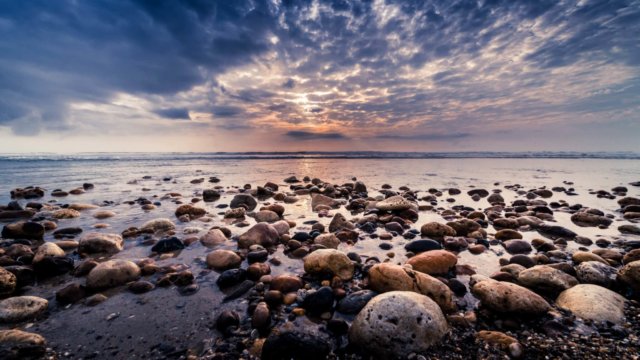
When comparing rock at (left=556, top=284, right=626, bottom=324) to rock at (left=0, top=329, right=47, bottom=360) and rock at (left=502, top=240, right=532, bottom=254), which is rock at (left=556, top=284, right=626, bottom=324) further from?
rock at (left=0, top=329, right=47, bottom=360)

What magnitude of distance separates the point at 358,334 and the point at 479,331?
129 centimetres

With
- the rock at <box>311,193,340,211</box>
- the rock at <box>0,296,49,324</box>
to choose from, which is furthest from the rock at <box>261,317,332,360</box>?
the rock at <box>311,193,340,211</box>

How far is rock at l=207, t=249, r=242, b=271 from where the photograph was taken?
4.31 metres

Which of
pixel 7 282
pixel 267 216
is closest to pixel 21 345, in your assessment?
pixel 7 282

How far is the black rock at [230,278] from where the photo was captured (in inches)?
146

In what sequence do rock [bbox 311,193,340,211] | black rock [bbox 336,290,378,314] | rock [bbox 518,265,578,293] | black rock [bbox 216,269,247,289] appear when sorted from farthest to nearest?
rock [bbox 311,193,340,211] < black rock [bbox 216,269,247,289] < rock [bbox 518,265,578,293] < black rock [bbox 336,290,378,314]

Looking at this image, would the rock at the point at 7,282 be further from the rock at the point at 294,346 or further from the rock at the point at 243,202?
the rock at the point at 243,202

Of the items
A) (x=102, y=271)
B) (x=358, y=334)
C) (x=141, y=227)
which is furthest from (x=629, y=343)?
(x=141, y=227)

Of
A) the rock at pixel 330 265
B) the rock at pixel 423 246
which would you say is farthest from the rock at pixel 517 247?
the rock at pixel 330 265

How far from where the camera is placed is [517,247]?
Answer: 512 centimetres

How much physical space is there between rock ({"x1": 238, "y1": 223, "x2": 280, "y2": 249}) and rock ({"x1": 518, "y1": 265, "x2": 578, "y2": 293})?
4124 millimetres

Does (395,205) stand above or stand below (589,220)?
above

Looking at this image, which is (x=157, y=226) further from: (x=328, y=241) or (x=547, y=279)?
(x=547, y=279)

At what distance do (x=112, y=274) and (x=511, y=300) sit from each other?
511 centimetres
